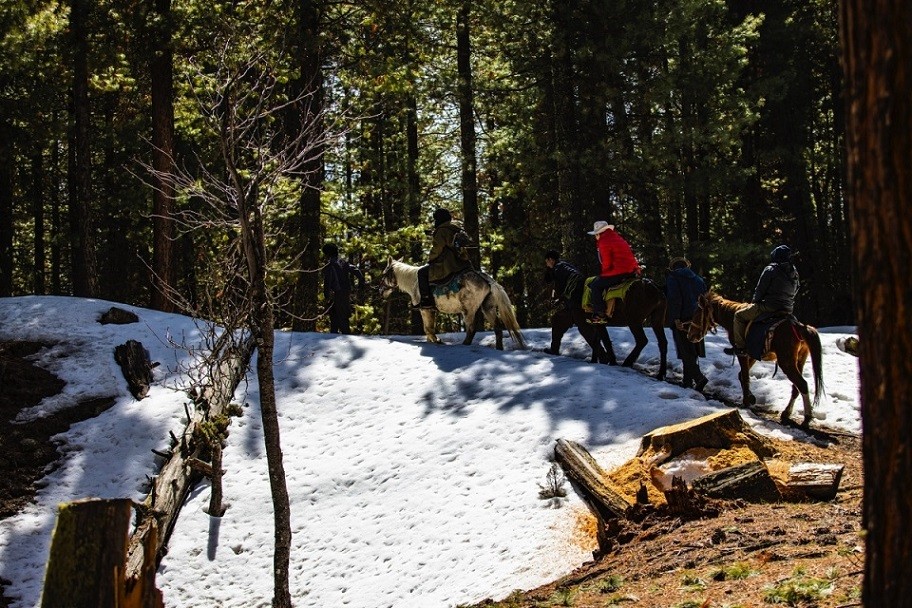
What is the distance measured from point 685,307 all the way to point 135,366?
888 cm

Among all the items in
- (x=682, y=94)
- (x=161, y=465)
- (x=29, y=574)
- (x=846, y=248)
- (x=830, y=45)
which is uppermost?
(x=830, y=45)

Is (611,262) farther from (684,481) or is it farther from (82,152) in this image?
(82,152)

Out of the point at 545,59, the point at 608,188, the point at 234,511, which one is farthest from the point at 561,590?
the point at 545,59

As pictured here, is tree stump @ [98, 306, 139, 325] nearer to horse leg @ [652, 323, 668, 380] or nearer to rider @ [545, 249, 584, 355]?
rider @ [545, 249, 584, 355]

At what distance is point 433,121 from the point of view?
104 feet

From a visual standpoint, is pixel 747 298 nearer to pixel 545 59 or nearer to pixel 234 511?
pixel 545 59

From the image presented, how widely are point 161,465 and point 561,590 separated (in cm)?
693

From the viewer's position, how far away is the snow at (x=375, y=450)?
400 inches

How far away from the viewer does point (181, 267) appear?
3344cm

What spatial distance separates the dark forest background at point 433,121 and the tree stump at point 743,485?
346 inches

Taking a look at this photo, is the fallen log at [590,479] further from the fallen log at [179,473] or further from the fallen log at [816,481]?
the fallen log at [179,473]

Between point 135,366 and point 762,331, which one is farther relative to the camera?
point 135,366

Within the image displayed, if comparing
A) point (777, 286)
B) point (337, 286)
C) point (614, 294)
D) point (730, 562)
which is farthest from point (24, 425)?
point (777, 286)

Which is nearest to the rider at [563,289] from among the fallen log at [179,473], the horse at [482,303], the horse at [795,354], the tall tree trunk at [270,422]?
→ the horse at [482,303]
